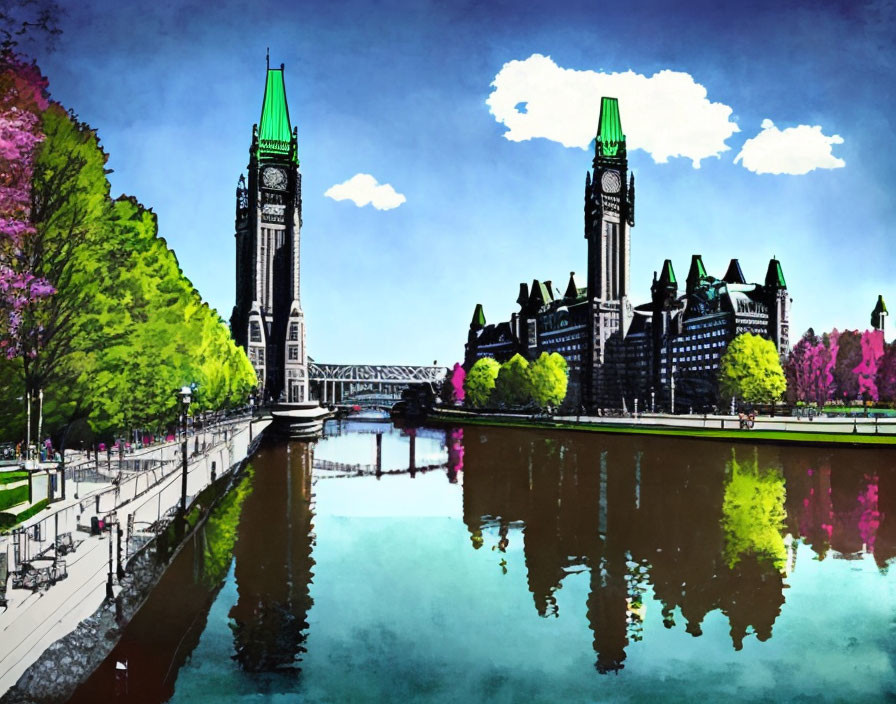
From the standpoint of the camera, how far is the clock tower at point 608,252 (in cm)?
13438

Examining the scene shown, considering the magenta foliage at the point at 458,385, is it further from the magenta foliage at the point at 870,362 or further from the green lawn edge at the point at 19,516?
the green lawn edge at the point at 19,516

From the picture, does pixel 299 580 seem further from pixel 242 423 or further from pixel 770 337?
pixel 770 337

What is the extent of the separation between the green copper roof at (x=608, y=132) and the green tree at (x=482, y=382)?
152 feet

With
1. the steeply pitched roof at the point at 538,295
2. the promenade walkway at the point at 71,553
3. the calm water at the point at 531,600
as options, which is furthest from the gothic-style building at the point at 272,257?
the promenade walkway at the point at 71,553

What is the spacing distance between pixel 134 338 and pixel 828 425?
50010 mm

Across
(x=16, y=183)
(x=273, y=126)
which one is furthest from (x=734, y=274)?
(x=16, y=183)

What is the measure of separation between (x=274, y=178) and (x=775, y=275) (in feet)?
308

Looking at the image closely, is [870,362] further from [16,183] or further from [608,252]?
[16,183]

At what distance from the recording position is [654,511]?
102 ft

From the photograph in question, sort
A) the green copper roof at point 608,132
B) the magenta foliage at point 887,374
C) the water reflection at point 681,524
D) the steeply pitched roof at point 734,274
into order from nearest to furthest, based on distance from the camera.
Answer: the water reflection at point 681,524
the magenta foliage at point 887,374
the steeply pitched roof at point 734,274
the green copper roof at point 608,132

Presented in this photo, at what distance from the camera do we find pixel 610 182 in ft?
460

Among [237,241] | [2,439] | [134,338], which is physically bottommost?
[2,439]

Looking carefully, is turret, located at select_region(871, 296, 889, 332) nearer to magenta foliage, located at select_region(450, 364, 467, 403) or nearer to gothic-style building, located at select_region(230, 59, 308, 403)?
magenta foliage, located at select_region(450, 364, 467, 403)

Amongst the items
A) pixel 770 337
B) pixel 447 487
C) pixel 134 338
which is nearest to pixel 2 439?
pixel 134 338
